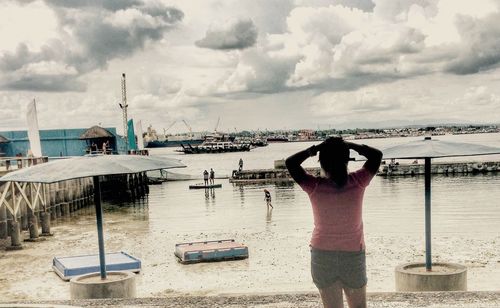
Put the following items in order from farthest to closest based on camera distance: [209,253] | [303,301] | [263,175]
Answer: [263,175], [209,253], [303,301]

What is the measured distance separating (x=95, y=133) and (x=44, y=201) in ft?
106

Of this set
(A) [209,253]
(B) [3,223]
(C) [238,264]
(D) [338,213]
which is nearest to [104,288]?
(D) [338,213]

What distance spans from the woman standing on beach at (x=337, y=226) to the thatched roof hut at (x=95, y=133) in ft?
190

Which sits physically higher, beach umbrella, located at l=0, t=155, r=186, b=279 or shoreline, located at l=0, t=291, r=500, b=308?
beach umbrella, located at l=0, t=155, r=186, b=279

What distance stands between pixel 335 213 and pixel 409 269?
498cm

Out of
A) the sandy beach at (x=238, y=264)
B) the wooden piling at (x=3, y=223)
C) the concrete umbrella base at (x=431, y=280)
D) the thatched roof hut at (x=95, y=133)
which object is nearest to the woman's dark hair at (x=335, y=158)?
the concrete umbrella base at (x=431, y=280)

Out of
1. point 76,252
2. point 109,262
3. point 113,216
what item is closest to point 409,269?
point 109,262

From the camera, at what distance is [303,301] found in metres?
7.46

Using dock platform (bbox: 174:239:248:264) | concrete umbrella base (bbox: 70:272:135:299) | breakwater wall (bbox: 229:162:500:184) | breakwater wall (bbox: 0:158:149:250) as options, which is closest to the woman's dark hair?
concrete umbrella base (bbox: 70:272:135:299)

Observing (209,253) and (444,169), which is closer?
(209,253)

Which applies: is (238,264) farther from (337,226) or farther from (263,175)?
(263,175)

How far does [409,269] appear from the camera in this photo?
873cm

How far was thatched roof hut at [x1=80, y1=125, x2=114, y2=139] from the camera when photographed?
59459mm

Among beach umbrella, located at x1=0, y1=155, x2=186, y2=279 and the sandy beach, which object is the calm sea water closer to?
the sandy beach
